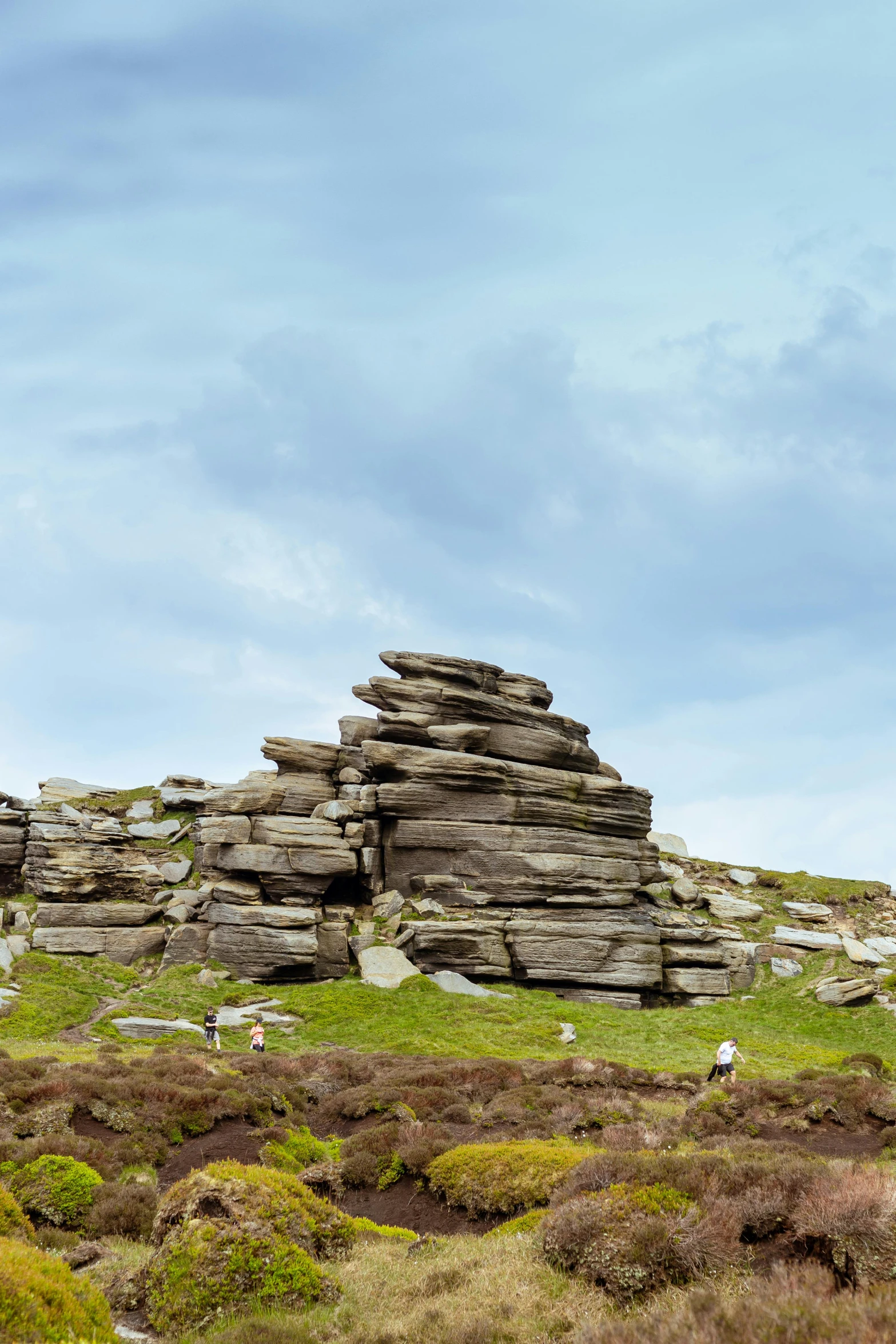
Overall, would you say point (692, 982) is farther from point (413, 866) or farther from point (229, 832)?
point (229, 832)

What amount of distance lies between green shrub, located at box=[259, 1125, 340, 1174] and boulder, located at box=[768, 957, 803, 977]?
41142 millimetres

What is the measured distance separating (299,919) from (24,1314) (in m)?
43.6

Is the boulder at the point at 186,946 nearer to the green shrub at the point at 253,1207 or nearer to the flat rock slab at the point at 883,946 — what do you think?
the green shrub at the point at 253,1207

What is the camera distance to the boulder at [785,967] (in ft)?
180

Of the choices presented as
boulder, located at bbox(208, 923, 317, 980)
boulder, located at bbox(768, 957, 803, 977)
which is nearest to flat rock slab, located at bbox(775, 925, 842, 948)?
boulder, located at bbox(768, 957, 803, 977)

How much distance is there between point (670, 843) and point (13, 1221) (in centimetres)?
8220

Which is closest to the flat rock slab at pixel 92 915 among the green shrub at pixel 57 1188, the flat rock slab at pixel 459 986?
the flat rock slab at pixel 459 986

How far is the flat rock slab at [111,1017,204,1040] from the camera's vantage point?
36.5 m

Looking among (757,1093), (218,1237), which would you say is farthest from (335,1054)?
(218,1237)

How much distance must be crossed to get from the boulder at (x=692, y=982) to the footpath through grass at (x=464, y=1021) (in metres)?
1.91

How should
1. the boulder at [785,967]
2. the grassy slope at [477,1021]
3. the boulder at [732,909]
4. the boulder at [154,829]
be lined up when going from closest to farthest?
the grassy slope at [477,1021] → the boulder at [785,967] → the boulder at [154,829] → the boulder at [732,909]

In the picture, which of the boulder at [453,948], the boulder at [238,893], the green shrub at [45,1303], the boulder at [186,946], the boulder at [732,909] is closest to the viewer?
the green shrub at [45,1303]

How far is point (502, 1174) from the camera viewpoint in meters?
16.3

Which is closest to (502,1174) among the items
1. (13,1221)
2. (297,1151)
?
(297,1151)
